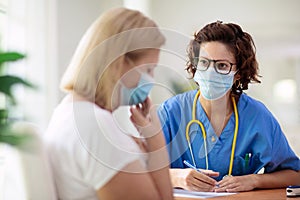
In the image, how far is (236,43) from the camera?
1481 mm

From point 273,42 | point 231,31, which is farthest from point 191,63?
point 273,42

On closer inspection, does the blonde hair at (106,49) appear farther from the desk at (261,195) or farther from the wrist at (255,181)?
the wrist at (255,181)

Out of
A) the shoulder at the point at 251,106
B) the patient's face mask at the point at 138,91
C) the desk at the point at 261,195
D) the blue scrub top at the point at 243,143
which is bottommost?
the desk at the point at 261,195

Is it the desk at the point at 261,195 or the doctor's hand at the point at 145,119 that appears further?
the desk at the point at 261,195

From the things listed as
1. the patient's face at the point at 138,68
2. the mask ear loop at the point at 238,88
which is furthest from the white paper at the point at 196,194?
the patient's face at the point at 138,68

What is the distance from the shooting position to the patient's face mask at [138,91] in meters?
0.96

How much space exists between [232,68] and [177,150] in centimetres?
33

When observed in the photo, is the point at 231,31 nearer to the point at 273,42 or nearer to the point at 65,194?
the point at 65,194

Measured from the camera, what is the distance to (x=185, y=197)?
1.29 meters

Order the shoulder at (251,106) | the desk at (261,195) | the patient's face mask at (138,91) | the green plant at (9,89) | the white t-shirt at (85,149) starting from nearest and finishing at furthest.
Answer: the green plant at (9,89) → the white t-shirt at (85,149) → the patient's face mask at (138,91) → the desk at (261,195) → the shoulder at (251,106)

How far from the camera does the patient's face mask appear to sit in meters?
0.96

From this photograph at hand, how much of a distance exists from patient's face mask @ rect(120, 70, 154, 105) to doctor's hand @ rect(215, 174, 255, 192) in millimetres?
483

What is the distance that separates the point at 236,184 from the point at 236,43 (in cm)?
42

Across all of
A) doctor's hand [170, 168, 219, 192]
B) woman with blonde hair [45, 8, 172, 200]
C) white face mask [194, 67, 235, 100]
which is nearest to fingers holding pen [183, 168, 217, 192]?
doctor's hand [170, 168, 219, 192]
